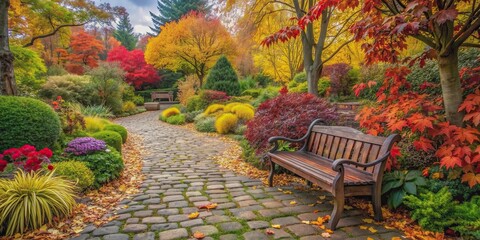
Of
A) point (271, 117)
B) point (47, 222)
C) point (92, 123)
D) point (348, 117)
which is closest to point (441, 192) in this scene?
point (348, 117)

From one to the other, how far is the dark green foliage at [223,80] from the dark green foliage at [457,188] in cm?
1326

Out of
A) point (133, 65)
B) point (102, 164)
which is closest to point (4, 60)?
point (102, 164)

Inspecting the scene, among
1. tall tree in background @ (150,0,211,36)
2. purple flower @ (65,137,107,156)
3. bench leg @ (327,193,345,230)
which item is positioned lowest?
bench leg @ (327,193,345,230)

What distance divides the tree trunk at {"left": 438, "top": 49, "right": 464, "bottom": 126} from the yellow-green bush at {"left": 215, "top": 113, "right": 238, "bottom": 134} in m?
6.79

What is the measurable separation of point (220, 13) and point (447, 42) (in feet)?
23.2

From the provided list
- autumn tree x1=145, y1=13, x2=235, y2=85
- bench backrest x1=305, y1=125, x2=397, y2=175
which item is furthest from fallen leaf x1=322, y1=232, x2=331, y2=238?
autumn tree x1=145, y1=13, x2=235, y2=85

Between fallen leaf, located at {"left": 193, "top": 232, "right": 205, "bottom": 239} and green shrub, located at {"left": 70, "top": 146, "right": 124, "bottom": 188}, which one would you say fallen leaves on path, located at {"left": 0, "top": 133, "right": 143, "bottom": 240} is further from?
fallen leaf, located at {"left": 193, "top": 232, "right": 205, "bottom": 239}

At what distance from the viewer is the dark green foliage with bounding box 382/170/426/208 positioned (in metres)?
2.98

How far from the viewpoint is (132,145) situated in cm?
771

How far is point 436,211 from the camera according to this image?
104 inches

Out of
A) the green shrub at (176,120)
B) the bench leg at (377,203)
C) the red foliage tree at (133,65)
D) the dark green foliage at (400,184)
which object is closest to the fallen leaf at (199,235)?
the bench leg at (377,203)

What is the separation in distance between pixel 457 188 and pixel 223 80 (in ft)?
45.2

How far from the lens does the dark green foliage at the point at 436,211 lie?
2.59 meters

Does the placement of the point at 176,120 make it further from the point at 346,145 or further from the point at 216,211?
the point at 346,145
